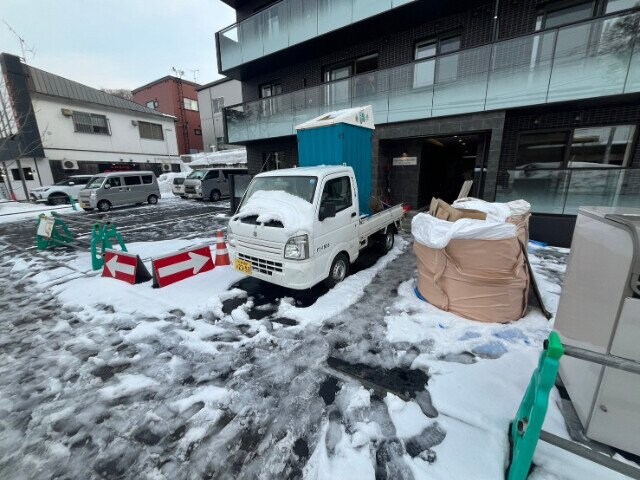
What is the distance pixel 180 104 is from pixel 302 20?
26.3 m

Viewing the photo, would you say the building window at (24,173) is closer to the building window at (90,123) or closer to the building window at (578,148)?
the building window at (90,123)

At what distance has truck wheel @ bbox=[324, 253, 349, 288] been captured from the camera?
14.7ft

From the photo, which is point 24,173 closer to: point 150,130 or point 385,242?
point 150,130

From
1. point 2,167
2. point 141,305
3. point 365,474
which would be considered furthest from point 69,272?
point 2,167

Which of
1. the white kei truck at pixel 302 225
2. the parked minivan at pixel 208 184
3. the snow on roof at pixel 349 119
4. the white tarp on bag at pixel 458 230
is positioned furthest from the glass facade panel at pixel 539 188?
the parked minivan at pixel 208 184

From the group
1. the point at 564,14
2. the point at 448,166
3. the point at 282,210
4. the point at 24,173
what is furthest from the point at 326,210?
the point at 24,173

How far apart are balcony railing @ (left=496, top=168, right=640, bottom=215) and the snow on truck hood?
6.54 m

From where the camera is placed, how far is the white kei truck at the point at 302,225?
376 centimetres

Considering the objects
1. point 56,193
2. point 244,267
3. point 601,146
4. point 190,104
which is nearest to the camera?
point 244,267

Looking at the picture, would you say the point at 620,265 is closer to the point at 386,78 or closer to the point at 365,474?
the point at 365,474

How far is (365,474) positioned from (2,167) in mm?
27569

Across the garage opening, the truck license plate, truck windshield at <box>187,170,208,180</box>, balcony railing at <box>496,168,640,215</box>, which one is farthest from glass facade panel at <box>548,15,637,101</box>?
truck windshield at <box>187,170,208,180</box>

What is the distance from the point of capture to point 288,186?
A: 439 cm

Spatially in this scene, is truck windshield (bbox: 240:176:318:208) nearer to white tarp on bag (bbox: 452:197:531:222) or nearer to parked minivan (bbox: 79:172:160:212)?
white tarp on bag (bbox: 452:197:531:222)
